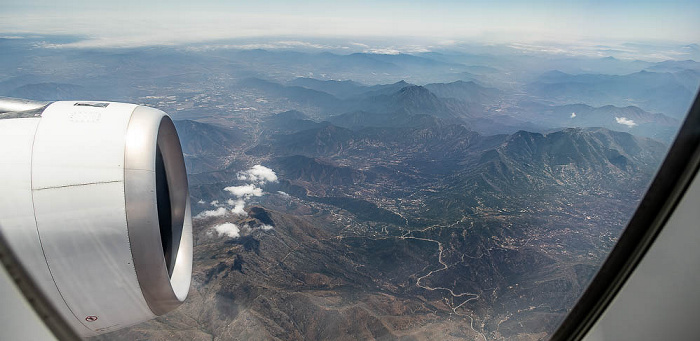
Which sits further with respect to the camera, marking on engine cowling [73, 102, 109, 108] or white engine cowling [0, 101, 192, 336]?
marking on engine cowling [73, 102, 109, 108]

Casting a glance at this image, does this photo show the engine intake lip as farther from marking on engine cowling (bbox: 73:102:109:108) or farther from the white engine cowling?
marking on engine cowling (bbox: 73:102:109:108)

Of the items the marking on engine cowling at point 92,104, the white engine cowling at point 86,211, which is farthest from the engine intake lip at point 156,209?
the marking on engine cowling at point 92,104

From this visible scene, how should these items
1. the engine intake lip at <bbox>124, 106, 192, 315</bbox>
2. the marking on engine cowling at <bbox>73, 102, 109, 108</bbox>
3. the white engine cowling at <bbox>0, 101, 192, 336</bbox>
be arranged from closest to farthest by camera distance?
the white engine cowling at <bbox>0, 101, 192, 336</bbox> < the engine intake lip at <bbox>124, 106, 192, 315</bbox> < the marking on engine cowling at <bbox>73, 102, 109, 108</bbox>

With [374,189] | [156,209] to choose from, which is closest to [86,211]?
[156,209]

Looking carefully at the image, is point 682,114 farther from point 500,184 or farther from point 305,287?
point 500,184

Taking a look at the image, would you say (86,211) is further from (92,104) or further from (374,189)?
(374,189)

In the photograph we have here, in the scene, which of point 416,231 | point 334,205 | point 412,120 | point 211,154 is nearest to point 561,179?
point 416,231

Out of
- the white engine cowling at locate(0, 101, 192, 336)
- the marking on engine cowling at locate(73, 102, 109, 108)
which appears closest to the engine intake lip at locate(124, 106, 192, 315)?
the white engine cowling at locate(0, 101, 192, 336)

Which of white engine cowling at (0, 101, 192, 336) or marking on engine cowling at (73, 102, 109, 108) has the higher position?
marking on engine cowling at (73, 102, 109, 108)
